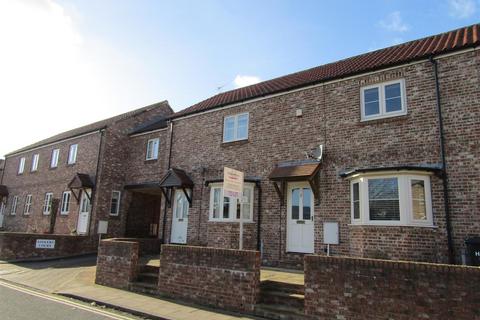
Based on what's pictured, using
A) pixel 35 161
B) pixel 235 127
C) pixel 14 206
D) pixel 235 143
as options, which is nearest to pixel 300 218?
pixel 235 143

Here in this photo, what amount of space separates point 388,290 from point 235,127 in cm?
932

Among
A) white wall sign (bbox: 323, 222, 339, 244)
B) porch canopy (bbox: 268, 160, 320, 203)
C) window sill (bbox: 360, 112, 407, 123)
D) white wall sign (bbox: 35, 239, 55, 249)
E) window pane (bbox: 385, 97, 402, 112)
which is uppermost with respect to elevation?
window pane (bbox: 385, 97, 402, 112)

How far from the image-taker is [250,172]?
13.5 meters

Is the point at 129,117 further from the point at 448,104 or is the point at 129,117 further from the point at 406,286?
the point at 406,286

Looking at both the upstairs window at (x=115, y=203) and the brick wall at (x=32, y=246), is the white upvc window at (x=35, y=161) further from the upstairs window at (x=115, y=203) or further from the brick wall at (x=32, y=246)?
the brick wall at (x=32, y=246)

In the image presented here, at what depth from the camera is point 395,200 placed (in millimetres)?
9578

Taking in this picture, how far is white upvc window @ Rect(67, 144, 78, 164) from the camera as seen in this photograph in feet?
74.7

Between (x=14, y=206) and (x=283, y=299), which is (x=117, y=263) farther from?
(x=14, y=206)

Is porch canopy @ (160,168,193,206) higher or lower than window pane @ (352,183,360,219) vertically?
higher

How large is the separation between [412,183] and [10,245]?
54.7 ft

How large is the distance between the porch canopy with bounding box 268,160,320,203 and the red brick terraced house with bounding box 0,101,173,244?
11.6 m

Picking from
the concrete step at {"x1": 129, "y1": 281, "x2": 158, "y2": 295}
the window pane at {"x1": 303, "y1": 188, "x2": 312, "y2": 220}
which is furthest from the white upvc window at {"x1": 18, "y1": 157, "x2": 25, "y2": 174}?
the window pane at {"x1": 303, "y1": 188, "x2": 312, "y2": 220}

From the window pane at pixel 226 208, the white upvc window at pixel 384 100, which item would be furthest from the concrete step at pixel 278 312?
the white upvc window at pixel 384 100

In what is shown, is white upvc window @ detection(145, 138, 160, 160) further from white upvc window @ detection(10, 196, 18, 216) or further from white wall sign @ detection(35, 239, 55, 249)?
white upvc window @ detection(10, 196, 18, 216)
